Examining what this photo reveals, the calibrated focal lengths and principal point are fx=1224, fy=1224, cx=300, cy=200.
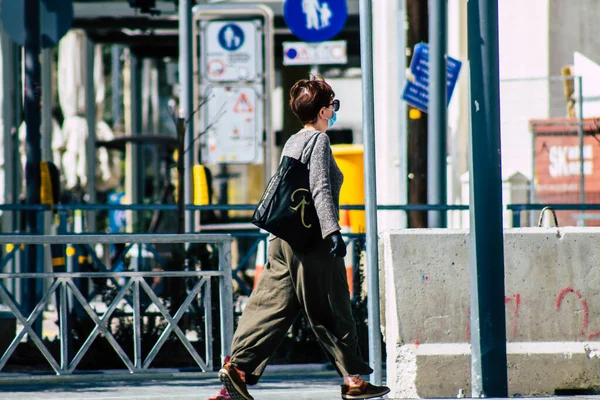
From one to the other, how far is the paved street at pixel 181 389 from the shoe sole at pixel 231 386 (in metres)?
1.04

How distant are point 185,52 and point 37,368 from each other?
4.78 metres

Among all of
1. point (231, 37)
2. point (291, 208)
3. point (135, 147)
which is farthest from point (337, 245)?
point (135, 147)

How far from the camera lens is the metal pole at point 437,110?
1052 cm

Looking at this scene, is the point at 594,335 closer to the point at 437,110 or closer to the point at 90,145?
the point at 437,110

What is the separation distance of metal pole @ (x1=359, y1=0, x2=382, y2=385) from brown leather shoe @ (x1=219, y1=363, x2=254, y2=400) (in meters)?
0.66

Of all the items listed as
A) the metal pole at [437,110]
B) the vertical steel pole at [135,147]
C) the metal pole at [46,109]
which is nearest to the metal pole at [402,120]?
the metal pole at [437,110]

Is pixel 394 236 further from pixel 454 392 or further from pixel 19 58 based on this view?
pixel 19 58

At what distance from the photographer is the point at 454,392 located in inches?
267

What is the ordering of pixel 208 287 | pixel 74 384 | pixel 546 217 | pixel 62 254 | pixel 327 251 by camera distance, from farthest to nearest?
pixel 546 217
pixel 62 254
pixel 74 384
pixel 208 287
pixel 327 251

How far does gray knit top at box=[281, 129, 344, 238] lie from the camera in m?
5.88

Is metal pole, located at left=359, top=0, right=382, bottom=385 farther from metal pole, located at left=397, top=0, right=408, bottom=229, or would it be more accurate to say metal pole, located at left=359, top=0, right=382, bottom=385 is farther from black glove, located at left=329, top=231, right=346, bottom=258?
metal pole, located at left=397, top=0, right=408, bottom=229

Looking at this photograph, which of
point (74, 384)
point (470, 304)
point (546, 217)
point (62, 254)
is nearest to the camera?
point (470, 304)

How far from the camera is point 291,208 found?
19.6 feet

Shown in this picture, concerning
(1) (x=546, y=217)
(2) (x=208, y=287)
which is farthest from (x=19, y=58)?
(2) (x=208, y=287)
